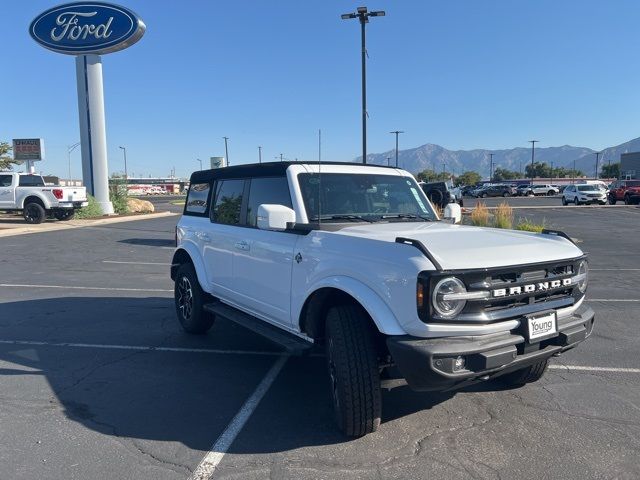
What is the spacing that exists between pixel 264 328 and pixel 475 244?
2010mm

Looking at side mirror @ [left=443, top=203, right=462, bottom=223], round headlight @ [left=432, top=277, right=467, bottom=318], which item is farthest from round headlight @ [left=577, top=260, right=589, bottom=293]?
side mirror @ [left=443, top=203, right=462, bottom=223]

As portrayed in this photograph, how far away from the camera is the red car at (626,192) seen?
37.9 metres

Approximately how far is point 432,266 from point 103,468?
7.80 feet

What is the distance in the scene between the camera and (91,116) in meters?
25.0

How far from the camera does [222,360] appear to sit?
17.3ft

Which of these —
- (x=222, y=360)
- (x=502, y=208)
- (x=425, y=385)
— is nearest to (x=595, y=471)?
(x=425, y=385)

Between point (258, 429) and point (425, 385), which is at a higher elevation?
point (425, 385)

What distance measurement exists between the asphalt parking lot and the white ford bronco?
361mm

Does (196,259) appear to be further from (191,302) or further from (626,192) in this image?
(626,192)

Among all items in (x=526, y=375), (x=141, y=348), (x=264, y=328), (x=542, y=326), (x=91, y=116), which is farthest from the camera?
(x=91, y=116)

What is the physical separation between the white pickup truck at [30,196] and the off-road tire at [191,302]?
17317 millimetres

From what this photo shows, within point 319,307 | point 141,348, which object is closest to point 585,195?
point 141,348

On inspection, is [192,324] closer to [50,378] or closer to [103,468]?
[50,378]

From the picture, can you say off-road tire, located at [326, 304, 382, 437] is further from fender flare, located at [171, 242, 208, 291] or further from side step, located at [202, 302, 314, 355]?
fender flare, located at [171, 242, 208, 291]
